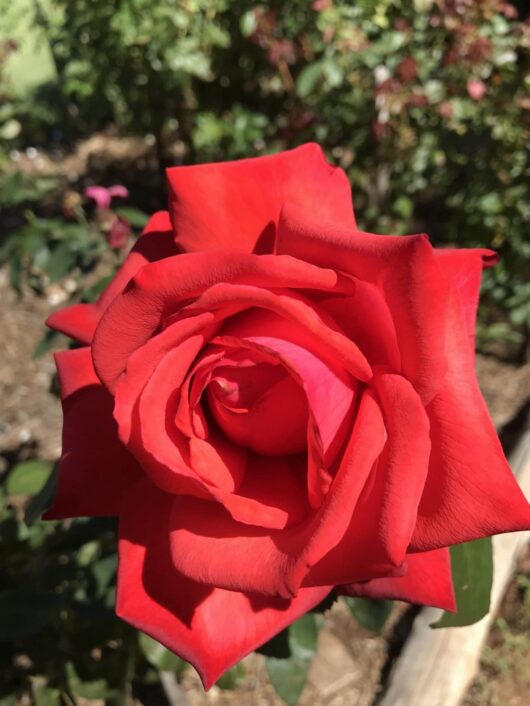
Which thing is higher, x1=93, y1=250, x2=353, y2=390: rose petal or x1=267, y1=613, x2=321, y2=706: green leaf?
x1=93, y1=250, x2=353, y2=390: rose petal

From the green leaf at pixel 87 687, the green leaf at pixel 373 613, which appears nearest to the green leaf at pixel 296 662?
the green leaf at pixel 373 613

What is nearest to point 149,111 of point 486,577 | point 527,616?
point 527,616

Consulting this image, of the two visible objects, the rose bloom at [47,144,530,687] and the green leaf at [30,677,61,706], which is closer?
the rose bloom at [47,144,530,687]

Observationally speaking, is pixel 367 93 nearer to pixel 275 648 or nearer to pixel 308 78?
pixel 308 78

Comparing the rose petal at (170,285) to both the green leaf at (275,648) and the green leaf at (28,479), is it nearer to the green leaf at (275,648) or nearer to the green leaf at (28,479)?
the green leaf at (275,648)

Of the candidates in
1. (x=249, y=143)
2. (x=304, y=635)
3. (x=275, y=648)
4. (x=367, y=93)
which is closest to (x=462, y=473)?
(x=275, y=648)

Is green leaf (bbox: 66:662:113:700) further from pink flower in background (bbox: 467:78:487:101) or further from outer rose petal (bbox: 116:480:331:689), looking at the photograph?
pink flower in background (bbox: 467:78:487:101)

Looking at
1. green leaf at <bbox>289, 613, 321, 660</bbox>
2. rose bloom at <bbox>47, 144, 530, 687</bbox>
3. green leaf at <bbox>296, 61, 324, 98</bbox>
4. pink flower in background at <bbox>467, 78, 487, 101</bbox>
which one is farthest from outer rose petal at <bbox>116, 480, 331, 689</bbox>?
green leaf at <bbox>296, 61, 324, 98</bbox>
